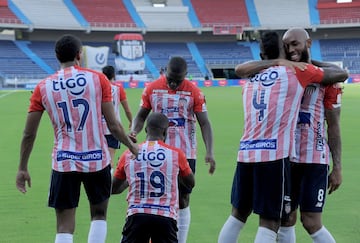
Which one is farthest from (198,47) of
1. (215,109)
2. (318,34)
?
(215,109)

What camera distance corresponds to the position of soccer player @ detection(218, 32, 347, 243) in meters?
3.73

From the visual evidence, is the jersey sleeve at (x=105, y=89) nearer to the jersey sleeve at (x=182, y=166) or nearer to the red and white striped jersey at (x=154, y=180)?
the red and white striped jersey at (x=154, y=180)

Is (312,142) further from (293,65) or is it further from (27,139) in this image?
(27,139)

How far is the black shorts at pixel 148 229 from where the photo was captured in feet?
12.3

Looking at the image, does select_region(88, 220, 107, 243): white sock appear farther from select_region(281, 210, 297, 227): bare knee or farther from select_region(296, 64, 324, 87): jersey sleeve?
select_region(296, 64, 324, 87): jersey sleeve

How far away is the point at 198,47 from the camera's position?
56.3m

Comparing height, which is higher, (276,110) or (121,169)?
(276,110)

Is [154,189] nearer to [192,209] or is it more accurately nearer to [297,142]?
[297,142]

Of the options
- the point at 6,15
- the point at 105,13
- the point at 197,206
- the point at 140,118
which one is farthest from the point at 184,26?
the point at 140,118

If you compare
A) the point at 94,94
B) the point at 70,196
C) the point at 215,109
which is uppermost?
the point at 215,109

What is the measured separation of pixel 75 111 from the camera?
410 centimetres

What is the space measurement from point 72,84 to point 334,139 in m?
2.21

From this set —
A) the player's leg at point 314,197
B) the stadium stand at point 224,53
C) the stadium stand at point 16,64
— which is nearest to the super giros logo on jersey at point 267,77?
the player's leg at point 314,197

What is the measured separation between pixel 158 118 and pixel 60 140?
0.90 metres
